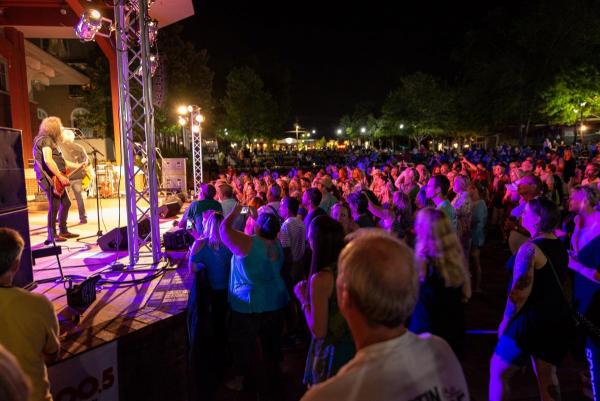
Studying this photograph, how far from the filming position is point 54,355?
2.43 metres

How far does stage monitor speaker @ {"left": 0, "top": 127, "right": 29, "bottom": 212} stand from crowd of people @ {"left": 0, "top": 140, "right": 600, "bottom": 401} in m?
1.91

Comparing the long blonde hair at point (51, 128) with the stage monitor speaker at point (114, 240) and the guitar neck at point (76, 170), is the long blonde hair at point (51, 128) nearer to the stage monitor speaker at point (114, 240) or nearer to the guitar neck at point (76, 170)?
the guitar neck at point (76, 170)

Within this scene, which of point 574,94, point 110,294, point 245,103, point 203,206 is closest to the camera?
point 110,294

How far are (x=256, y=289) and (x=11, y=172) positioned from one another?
286cm

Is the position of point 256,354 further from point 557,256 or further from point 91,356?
point 557,256

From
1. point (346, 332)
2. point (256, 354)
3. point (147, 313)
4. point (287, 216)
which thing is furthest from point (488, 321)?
point (147, 313)

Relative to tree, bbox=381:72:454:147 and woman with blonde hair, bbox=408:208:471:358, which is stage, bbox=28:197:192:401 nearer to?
woman with blonde hair, bbox=408:208:471:358

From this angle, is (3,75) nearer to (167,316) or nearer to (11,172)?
(11,172)

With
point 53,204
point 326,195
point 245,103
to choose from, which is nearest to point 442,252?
point 326,195

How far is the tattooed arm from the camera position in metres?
2.97

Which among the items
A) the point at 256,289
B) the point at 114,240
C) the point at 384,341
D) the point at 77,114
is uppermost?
the point at 77,114

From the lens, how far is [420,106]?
4347 centimetres

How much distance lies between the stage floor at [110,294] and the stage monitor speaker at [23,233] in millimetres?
382

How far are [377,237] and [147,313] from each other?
347cm
